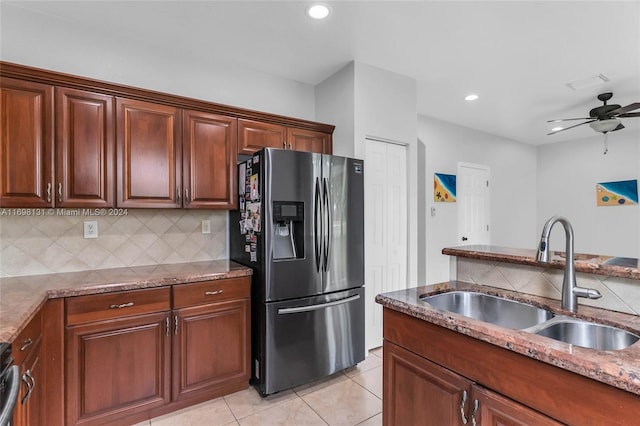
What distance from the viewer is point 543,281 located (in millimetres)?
1482

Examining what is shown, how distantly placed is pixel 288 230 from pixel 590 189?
5911 millimetres

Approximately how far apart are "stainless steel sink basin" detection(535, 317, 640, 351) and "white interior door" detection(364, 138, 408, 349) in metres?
1.75

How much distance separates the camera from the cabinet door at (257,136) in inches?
101

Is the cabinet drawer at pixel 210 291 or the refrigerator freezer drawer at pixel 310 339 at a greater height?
the cabinet drawer at pixel 210 291

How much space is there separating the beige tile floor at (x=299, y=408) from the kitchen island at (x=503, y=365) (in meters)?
0.74

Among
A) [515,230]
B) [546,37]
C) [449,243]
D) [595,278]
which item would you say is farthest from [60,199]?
[515,230]

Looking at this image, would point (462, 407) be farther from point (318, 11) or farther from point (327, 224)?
point (318, 11)

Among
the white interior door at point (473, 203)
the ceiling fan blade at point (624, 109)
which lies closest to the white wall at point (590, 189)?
the white interior door at point (473, 203)

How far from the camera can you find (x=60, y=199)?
1.94 meters

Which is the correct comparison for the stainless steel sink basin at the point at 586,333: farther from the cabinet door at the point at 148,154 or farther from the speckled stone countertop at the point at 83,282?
the cabinet door at the point at 148,154

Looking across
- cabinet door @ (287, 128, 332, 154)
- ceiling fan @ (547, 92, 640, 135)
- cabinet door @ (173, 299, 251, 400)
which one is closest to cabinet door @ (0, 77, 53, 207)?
cabinet door @ (173, 299, 251, 400)

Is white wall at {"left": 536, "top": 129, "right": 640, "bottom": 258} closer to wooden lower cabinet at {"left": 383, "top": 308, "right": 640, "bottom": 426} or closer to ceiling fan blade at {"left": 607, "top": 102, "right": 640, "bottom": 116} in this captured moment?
ceiling fan blade at {"left": 607, "top": 102, "right": 640, "bottom": 116}

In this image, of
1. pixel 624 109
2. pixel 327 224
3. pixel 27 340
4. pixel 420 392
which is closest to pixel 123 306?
pixel 27 340

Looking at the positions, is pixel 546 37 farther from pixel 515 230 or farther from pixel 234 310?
pixel 515 230
